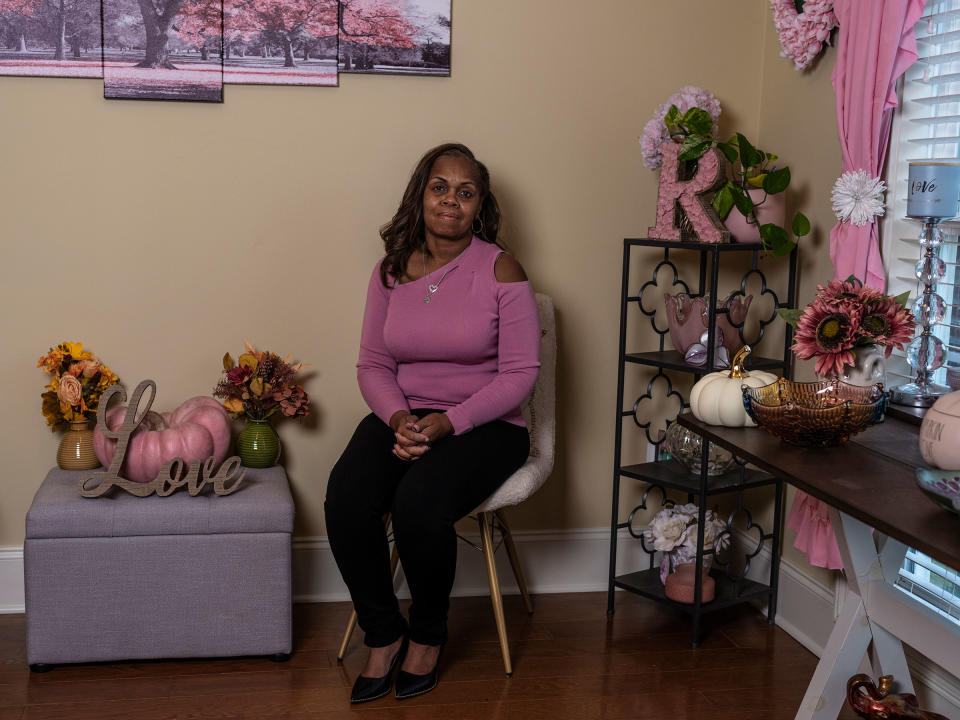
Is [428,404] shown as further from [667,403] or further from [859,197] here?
[859,197]

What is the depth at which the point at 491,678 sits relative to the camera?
2.53 metres

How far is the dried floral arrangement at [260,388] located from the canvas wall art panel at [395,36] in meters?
0.85

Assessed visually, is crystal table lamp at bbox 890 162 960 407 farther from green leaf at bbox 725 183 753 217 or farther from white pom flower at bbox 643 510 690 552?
white pom flower at bbox 643 510 690 552

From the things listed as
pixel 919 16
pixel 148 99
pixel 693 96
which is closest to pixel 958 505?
pixel 919 16

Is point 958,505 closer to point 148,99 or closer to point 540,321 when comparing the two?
point 540,321

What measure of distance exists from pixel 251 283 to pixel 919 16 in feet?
5.99

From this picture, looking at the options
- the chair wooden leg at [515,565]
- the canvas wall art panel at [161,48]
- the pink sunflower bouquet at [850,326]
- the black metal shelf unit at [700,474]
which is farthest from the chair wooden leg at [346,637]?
the canvas wall art panel at [161,48]

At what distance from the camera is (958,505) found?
1351 millimetres

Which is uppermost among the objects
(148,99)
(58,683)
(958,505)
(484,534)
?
(148,99)

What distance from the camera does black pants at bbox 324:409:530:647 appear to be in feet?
7.70

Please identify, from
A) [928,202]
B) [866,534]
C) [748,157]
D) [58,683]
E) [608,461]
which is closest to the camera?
[866,534]

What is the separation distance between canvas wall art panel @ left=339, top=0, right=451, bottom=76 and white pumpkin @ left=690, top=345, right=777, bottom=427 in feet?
4.49

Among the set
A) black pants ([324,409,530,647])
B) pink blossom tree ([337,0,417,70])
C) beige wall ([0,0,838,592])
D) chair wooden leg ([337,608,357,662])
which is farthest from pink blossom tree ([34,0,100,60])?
chair wooden leg ([337,608,357,662])

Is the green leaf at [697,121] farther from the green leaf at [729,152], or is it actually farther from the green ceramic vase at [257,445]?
the green ceramic vase at [257,445]
